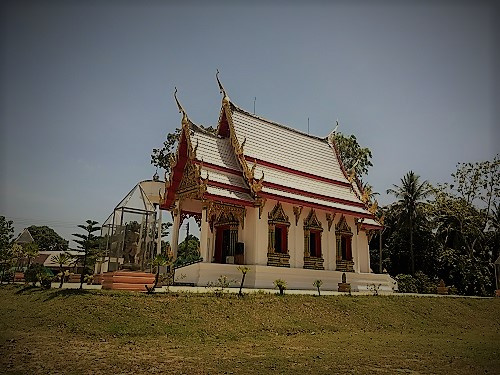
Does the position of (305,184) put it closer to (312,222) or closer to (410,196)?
(312,222)

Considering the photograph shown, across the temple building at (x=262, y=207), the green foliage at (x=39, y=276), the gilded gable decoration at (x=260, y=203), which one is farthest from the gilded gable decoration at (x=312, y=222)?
the green foliage at (x=39, y=276)

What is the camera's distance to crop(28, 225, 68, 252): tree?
68.2 m

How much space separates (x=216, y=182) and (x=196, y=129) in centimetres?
287

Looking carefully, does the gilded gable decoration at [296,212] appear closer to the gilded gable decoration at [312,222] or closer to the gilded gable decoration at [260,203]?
the gilded gable decoration at [312,222]

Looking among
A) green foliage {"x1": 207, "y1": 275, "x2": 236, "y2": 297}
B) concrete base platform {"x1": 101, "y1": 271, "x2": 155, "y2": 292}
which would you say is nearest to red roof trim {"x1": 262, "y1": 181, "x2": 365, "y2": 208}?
green foliage {"x1": 207, "y1": 275, "x2": 236, "y2": 297}

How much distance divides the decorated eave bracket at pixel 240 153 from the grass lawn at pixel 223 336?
19.2ft

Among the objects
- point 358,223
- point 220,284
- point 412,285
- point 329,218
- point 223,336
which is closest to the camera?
point 223,336

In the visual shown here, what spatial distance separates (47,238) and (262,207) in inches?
2428

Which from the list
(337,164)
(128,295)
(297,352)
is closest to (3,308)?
(128,295)

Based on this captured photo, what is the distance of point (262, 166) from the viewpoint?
19.8 meters

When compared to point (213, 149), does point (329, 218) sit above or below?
below

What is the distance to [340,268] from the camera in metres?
21.2

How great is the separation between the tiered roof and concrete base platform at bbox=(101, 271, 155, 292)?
5.34 meters

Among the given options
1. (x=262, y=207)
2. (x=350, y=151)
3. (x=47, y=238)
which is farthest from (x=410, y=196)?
(x=47, y=238)
